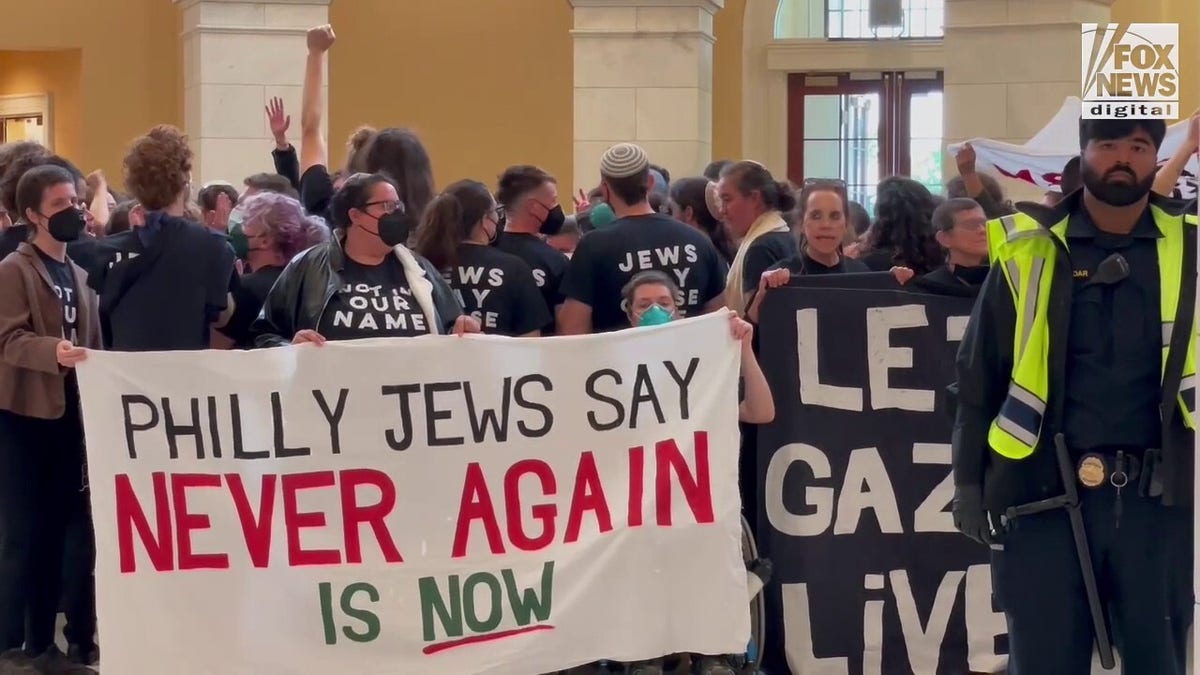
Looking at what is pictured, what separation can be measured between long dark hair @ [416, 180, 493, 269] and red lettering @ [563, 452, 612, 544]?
3.54ft

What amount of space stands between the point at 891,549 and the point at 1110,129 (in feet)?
7.73

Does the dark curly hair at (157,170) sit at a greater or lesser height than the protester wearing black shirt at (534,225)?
greater

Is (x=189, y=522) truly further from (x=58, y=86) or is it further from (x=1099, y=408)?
(x=58, y=86)

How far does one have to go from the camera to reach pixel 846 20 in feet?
58.5

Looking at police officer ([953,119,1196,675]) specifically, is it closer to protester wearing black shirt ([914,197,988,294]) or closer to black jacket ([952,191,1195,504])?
black jacket ([952,191,1195,504])

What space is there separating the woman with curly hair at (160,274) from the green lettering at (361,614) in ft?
4.16

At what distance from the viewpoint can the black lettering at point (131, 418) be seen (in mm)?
6062

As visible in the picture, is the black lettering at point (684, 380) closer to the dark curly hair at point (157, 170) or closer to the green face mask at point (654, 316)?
the green face mask at point (654, 316)

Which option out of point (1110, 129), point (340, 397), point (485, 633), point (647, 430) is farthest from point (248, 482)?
point (1110, 129)

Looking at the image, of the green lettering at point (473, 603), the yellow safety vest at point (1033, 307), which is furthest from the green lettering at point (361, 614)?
the yellow safety vest at point (1033, 307)

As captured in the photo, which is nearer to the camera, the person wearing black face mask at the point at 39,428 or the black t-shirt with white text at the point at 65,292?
the person wearing black face mask at the point at 39,428

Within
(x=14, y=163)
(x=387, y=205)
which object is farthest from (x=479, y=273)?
(x=14, y=163)

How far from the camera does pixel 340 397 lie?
20.0 ft

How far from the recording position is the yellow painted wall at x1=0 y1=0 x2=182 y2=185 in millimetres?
15461
